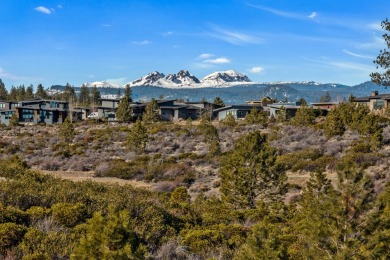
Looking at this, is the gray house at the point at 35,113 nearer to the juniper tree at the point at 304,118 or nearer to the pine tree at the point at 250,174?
the juniper tree at the point at 304,118

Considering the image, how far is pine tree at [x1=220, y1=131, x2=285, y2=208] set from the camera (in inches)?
719

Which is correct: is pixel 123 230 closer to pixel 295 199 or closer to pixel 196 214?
pixel 196 214

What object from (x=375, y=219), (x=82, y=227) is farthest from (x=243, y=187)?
(x=375, y=219)

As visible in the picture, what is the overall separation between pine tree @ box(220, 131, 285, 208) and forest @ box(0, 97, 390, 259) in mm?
49

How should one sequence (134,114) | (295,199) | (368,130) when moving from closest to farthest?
(295,199)
(368,130)
(134,114)

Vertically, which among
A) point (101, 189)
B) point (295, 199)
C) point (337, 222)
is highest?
point (337, 222)

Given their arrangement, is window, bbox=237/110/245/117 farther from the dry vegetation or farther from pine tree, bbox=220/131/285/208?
pine tree, bbox=220/131/285/208

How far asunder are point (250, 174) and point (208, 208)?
13.3ft

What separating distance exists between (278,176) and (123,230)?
1392 cm

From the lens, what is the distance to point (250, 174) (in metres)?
18.6

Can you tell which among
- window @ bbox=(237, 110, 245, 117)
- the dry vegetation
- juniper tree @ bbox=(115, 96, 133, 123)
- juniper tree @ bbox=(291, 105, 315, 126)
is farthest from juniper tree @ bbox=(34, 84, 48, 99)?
juniper tree @ bbox=(291, 105, 315, 126)

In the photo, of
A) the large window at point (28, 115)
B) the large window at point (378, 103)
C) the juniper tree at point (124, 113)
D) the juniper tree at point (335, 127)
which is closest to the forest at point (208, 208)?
the juniper tree at point (335, 127)

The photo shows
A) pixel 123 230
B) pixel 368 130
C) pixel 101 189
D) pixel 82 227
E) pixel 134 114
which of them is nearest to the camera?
pixel 123 230

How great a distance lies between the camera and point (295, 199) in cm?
2131
